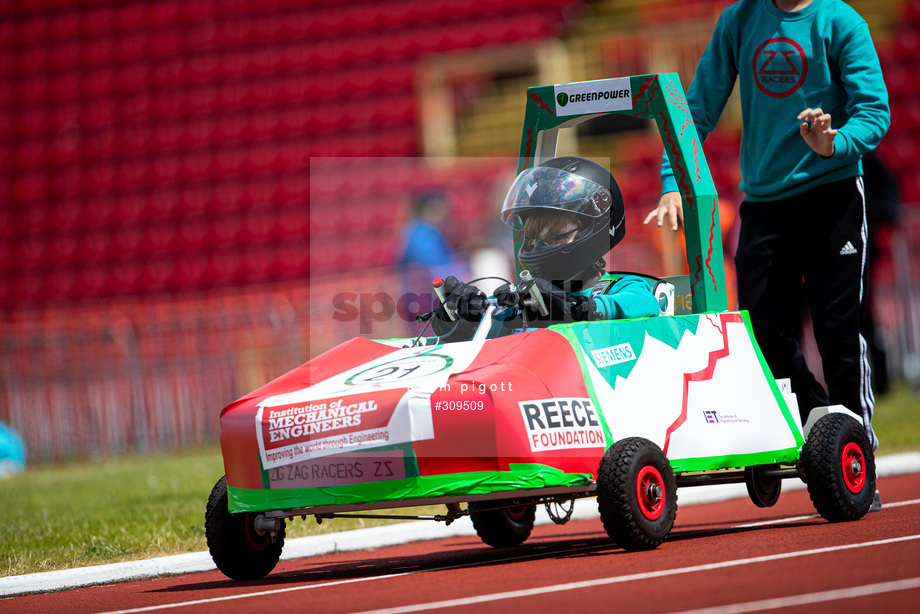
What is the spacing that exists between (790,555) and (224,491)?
225 cm

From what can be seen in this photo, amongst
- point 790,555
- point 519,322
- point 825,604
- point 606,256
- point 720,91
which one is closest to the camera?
point 825,604

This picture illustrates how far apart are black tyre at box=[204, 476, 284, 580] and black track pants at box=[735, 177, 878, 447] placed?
262 centimetres

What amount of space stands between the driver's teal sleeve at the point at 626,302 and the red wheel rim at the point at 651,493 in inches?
31.9

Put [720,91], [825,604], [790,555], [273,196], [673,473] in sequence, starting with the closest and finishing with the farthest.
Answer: [825,604], [790,555], [673,473], [720,91], [273,196]

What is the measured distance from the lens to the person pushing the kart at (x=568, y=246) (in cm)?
531

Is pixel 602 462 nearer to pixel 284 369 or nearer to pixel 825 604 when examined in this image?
pixel 825 604

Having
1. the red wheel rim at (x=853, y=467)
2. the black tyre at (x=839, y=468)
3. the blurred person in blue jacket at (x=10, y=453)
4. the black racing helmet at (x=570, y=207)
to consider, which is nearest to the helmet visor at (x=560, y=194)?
the black racing helmet at (x=570, y=207)

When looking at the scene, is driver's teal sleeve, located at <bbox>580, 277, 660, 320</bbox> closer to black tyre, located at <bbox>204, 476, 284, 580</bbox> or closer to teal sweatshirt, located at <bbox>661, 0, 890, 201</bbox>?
teal sweatshirt, located at <bbox>661, 0, 890, 201</bbox>

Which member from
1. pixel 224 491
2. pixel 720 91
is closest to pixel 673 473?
pixel 224 491

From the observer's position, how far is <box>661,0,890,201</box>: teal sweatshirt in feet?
18.7

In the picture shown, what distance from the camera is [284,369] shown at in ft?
49.1

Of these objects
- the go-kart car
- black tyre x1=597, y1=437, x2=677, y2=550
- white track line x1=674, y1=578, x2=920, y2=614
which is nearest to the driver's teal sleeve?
the go-kart car

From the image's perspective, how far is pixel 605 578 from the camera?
420 centimetres

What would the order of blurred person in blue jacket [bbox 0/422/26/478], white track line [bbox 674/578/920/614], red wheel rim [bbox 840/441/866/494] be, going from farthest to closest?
1. blurred person in blue jacket [bbox 0/422/26/478]
2. red wheel rim [bbox 840/441/866/494]
3. white track line [bbox 674/578/920/614]
